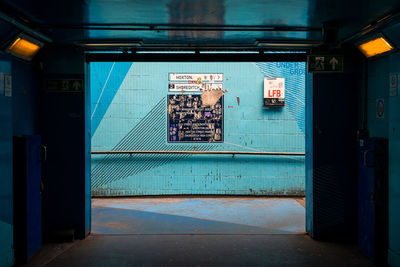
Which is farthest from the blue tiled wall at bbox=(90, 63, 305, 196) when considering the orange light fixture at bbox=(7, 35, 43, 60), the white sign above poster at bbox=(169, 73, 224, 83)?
the orange light fixture at bbox=(7, 35, 43, 60)

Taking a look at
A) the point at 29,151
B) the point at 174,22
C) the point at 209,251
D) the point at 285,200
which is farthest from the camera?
the point at 285,200

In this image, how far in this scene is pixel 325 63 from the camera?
528 centimetres

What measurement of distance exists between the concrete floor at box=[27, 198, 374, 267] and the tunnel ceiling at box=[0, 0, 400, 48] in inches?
110

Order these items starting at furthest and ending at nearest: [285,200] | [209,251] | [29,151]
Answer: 1. [285,200]
2. [209,251]
3. [29,151]

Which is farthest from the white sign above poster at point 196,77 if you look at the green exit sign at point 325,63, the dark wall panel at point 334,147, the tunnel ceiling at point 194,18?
the green exit sign at point 325,63

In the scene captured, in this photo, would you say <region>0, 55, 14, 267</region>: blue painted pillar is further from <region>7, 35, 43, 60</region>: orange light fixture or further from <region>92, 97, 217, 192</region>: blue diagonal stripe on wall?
<region>92, 97, 217, 192</region>: blue diagonal stripe on wall

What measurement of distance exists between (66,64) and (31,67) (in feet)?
1.56

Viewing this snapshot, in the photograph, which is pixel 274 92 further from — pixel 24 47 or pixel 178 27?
pixel 24 47

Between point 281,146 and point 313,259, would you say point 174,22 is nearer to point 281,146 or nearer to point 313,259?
point 313,259

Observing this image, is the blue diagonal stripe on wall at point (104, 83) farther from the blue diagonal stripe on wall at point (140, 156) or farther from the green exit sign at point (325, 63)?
the green exit sign at point (325, 63)

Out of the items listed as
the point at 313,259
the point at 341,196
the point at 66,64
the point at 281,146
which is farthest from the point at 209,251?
the point at 281,146

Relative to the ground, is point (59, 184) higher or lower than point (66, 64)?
lower

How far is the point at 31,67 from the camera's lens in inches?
207

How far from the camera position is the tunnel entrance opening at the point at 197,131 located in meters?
8.09
